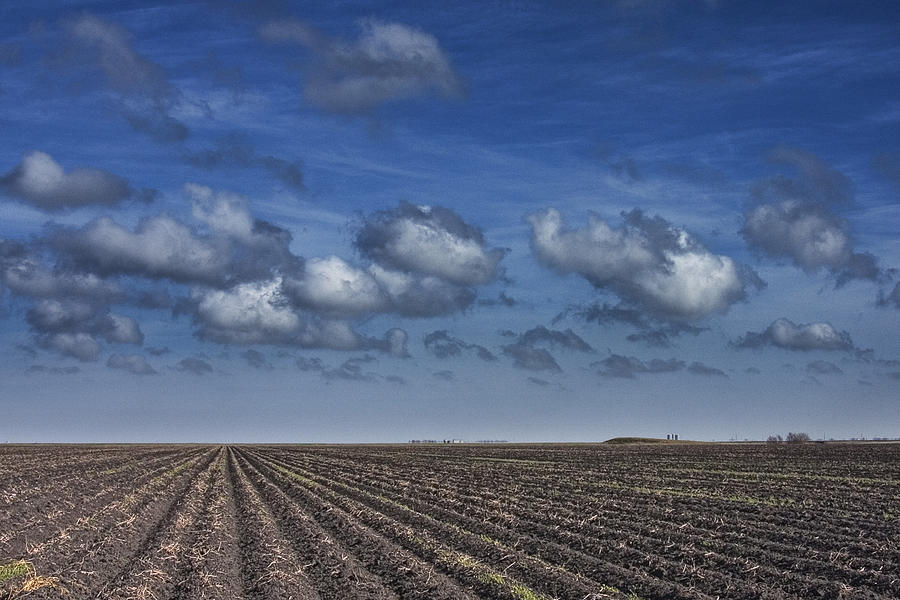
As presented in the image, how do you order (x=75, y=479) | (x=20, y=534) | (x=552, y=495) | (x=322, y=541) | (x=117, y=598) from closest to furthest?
(x=117, y=598), (x=322, y=541), (x=20, y=534), (x=552, y=495), (x=75, y=479)

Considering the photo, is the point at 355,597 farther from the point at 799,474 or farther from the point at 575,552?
the point at 799,474

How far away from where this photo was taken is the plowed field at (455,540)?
564 inches

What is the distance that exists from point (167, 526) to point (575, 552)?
10801mm

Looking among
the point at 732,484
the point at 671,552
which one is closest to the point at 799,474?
the point at 732,484

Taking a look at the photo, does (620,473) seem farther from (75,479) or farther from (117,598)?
(117,598)

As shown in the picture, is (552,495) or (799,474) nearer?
(552,495)

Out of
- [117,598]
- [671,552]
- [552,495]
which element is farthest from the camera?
[552,495]

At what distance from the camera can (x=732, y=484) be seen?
115 ft

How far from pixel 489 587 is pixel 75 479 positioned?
106 ft

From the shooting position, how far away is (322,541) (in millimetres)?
19125

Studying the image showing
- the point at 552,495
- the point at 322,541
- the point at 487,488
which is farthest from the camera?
the point at 487,488

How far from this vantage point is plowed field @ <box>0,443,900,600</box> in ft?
47.0

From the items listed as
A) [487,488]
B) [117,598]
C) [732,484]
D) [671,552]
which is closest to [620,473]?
[732,484]

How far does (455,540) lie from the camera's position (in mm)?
19391
